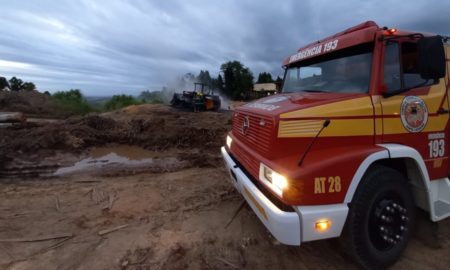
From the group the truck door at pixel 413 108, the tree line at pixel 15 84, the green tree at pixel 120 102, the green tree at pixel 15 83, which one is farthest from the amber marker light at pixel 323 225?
the green tree at pixel 15 83

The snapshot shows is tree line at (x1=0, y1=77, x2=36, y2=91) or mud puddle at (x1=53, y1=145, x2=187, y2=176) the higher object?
tree line at (x1=0, y1=77, x2=36, y2=91)

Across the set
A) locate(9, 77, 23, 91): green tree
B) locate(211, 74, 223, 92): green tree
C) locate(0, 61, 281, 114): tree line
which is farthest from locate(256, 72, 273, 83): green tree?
locate(9, 77, 23, 91): green tree

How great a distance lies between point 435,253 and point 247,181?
7.97 ft

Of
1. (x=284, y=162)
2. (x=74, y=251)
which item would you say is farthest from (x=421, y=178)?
(x=74, y=251)

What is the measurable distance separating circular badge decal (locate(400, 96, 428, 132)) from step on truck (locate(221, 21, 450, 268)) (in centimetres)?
1

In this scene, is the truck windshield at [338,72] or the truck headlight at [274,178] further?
the truck windshield at [338,72]

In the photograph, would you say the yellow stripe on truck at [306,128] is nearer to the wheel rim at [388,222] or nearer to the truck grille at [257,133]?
the truck grille at [257,133]

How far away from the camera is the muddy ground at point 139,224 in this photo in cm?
335

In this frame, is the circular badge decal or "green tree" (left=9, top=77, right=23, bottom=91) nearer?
the circular badge decal

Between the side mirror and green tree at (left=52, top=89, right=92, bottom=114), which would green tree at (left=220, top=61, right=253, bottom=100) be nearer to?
green tree at (left=52, top=89, right=92, bottom=114)

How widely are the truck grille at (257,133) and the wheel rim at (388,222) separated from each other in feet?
4.19

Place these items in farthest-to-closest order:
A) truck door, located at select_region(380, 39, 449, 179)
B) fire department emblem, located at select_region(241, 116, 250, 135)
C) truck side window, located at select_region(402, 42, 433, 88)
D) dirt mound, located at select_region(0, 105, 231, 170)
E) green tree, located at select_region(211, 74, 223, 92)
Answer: green tree, located at select_region(211, 74, 223, 92) < dirt mound, located at select_region(0, 105, 231, 170) < fire department emblem, located at select_region(241, 116, 250, 135) < truck side window, located at select_region(402, 42, 433, 88) < truck door, located at select_region(380, 39, 449, 179)

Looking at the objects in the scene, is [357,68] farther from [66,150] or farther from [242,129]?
[66,150]

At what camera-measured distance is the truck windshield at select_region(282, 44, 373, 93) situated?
10.7 ft
